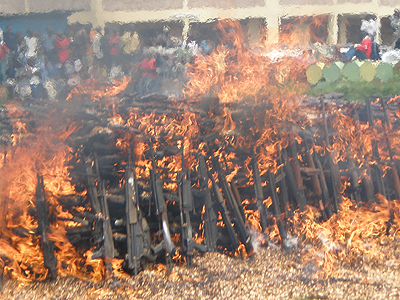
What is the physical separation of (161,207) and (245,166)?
1236mm

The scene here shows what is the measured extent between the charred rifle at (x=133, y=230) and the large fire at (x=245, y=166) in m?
0.21

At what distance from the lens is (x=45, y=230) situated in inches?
151

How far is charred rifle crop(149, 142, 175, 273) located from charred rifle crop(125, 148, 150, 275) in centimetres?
21

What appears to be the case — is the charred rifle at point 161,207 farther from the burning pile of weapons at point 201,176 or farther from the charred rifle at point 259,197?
the charred rifle at point 259,197

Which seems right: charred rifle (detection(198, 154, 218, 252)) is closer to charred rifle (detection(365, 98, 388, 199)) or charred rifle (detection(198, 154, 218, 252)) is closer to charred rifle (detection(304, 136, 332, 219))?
charred rifle (detection(304, 136, 332, 219))

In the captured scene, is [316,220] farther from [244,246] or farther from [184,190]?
[184,190]

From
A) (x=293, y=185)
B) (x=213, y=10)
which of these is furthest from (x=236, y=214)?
(x=213, y=10)

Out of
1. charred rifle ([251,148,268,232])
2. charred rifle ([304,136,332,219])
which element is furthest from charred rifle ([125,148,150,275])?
charred rifle ([304,136,332,219])

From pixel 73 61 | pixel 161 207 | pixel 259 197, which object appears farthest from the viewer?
pixel 73 61

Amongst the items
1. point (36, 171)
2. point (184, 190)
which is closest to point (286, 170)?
point (184, 190)

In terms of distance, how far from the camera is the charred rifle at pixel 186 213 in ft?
13.0

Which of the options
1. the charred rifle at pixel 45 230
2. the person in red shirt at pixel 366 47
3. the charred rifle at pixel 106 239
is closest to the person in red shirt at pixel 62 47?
the charred rifle at pixel 45 230

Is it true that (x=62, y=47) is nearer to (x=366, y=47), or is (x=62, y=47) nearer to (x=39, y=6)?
(x=39, y=6)

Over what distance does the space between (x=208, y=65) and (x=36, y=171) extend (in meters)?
5.90
